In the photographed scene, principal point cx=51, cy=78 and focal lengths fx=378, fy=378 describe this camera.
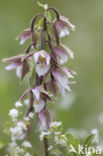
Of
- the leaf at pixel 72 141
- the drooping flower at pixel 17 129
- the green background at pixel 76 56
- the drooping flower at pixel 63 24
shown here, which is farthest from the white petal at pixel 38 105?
the green background at pixel 76 56

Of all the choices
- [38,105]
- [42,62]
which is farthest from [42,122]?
[42,62]

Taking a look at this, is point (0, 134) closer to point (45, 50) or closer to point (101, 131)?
point (101, 131)

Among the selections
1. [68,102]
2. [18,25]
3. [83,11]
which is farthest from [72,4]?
[68,102]

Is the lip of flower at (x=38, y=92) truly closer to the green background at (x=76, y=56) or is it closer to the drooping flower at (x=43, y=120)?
the drooping flower at (x=43, y=120)

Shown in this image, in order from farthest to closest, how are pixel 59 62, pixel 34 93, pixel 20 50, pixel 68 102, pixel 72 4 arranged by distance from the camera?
pixel 72 4, pixel 20 50, pixel 68 102, pixel 59 62, pixel 34 93

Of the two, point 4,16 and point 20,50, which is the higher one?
point 4,16

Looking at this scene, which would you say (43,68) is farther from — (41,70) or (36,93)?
(36,93)
